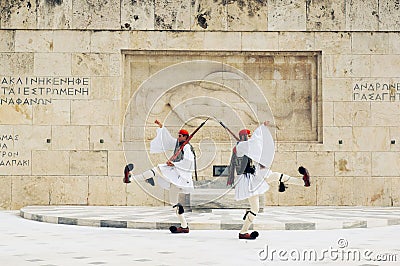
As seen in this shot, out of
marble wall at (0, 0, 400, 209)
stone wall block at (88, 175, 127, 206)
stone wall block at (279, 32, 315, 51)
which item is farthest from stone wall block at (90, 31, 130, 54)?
stone wall block at (279, 32, 315, 51)

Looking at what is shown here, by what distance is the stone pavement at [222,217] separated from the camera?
42.6ft

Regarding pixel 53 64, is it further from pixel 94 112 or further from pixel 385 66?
pixel 385 66

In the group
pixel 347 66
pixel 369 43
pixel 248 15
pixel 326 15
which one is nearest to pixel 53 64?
pixel 248 15

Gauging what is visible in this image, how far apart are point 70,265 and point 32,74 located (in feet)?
36.8

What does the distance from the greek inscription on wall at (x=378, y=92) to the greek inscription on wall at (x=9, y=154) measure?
29.5 feet

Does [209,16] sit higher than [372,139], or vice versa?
[209,16]

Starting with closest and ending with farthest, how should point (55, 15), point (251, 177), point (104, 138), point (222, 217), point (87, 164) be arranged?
point (251, 177), point (222, 217), point (87, 164), point (104, 138), point (55, 15)

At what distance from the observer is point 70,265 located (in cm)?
800

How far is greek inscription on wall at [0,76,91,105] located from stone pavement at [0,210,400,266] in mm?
5673

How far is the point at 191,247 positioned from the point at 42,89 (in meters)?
9.79

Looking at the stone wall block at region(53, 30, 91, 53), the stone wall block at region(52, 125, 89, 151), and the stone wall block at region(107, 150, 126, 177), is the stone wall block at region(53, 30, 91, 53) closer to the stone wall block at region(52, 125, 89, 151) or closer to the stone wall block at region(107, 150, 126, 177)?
the stone wall block at region(52, 125, 89, 151)

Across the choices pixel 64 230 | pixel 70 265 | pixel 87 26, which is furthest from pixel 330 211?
pixel 70 265

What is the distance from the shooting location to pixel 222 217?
13961mm

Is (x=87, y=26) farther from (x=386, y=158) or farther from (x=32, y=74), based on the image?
(x=386, y=158)
